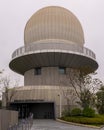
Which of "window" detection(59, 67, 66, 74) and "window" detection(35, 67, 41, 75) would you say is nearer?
"window" detection(59, 67, 66, 74)

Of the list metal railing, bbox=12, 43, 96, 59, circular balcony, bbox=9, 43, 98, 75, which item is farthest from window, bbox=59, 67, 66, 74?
metal railing, bbox=12, 43, 96, 59

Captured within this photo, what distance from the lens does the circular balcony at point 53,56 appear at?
131 ft

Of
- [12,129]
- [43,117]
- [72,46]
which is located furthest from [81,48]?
[12,129]

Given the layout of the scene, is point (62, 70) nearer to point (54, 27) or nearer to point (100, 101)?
point (54, 27)

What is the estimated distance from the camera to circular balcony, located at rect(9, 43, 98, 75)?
40.0 m

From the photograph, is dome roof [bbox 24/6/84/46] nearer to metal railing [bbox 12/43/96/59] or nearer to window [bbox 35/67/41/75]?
metal railing [bbox 12/43/96/59]

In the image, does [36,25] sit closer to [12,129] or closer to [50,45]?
[50,45]

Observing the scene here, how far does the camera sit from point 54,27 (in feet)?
142

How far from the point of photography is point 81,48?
42000 millimetres

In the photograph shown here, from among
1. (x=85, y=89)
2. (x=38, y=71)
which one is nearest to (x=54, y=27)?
(x=38, y=71)

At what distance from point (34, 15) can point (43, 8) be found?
81.8 inches

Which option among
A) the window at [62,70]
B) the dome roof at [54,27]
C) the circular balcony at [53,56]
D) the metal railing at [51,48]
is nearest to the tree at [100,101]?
the circular balcony at [53,56]

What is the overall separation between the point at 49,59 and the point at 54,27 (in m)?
5.53

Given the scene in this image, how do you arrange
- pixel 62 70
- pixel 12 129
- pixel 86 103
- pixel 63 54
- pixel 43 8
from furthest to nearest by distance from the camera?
pixel 43 8
pixel 62 70
pixel 63 54
pixel 86 103
pixel 12 129
